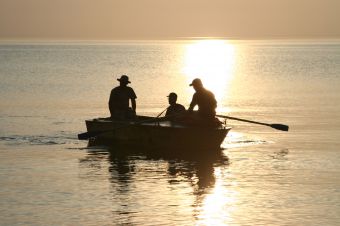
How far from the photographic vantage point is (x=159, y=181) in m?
22.7

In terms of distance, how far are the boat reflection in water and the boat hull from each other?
8.2 inches

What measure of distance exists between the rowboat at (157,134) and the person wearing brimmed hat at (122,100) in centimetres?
47

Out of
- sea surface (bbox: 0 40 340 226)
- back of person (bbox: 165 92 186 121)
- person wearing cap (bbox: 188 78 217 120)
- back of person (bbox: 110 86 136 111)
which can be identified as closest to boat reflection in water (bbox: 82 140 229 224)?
sea surface (bbox: 0 40 340 226)

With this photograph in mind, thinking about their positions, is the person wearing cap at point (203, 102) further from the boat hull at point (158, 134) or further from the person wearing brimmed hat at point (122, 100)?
the person wearing brimmed hat at point (122, 100)

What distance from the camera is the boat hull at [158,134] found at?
1065 inches

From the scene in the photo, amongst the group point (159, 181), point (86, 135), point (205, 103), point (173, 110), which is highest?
point (205, 103)

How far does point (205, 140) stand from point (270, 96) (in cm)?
2799

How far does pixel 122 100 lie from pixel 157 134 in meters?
2.22

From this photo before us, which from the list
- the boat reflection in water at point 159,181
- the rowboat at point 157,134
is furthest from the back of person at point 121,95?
the boat reflection in water at point 159,181

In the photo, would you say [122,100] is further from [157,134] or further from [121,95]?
[157,134]

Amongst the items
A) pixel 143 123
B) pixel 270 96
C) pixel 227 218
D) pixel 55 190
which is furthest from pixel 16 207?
→ pixel 270 96

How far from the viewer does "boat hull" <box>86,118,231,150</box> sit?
27062 mm

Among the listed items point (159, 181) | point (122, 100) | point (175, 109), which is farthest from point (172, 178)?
point (122, 100)

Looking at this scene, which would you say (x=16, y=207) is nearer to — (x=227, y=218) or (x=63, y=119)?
(x=227, y=218)
